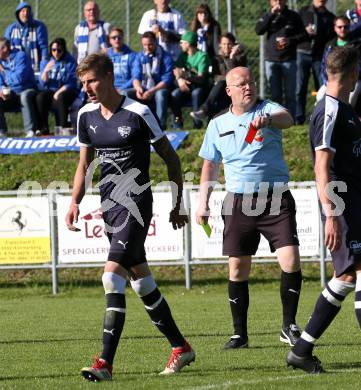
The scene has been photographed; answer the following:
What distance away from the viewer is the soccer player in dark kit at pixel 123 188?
24.0 feet

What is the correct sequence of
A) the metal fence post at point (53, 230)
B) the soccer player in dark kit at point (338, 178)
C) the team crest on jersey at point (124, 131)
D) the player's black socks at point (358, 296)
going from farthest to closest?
1. the metal fence post at point (53, 230)
2. the team crest on jersey at point (124, 131)
3. the player's black socks at point (358, 296)
4. the soccer player in dark kit at point (338, 178)

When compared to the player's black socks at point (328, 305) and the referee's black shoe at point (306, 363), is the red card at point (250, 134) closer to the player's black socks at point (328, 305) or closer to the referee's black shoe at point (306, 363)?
the player's black socks at point (328, 305)

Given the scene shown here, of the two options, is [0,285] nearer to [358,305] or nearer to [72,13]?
[72,13]

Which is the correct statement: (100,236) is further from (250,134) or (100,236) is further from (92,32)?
(250,134)

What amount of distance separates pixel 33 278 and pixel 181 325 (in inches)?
261

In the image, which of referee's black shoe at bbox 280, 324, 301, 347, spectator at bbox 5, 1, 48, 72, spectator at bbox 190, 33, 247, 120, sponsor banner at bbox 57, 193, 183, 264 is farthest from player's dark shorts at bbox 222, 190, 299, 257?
A: spectator at bbox 5, 1, 48, 72

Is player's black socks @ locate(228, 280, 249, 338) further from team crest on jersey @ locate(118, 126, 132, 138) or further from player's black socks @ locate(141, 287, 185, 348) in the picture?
team crest on jersey @ locate(118, 126, 132, 138)

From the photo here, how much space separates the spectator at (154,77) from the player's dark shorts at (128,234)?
11144 mm

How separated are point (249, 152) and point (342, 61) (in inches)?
79.8

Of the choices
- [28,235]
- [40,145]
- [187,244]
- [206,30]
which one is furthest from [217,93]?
[28,235]

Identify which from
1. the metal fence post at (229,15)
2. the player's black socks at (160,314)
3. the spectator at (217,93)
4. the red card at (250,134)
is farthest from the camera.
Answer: the metal fence post at (229,15)

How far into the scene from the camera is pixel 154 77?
737 inches

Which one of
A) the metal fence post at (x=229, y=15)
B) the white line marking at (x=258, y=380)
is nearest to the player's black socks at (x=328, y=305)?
the white line marking at (x=258, y=380)

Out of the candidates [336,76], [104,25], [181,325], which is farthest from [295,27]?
[336,76]
